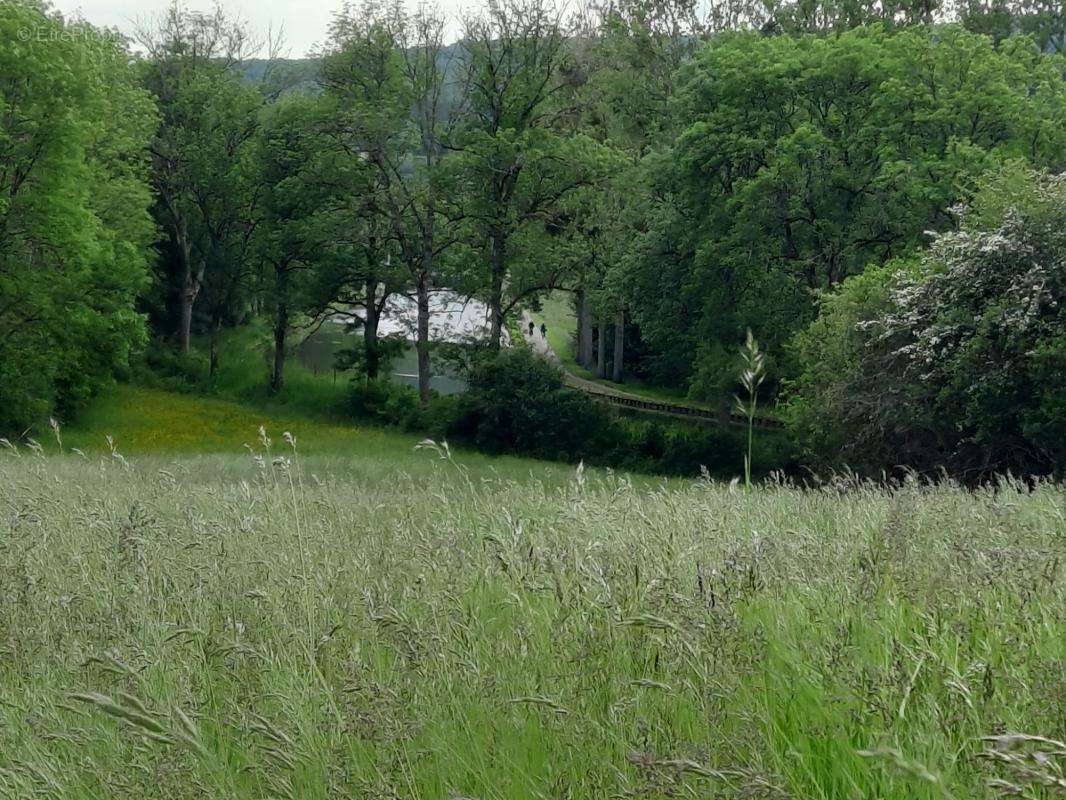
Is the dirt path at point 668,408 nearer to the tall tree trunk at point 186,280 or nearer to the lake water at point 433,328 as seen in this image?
the lake water at point 433,328

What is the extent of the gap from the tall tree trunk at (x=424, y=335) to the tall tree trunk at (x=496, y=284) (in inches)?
108

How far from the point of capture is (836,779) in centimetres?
260

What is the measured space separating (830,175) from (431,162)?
60.8ft

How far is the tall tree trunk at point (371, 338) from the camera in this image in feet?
152

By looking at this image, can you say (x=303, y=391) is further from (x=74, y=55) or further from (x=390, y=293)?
(x=74, y=55)

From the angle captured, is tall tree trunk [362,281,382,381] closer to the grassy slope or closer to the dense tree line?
the dense tree line

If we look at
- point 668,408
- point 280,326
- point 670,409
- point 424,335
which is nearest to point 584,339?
point 424,335

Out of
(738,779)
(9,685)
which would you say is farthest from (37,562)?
(738,779)

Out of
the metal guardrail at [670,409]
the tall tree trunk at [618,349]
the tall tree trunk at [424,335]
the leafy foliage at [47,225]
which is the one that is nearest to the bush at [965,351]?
the metal guardrail at [670,409]

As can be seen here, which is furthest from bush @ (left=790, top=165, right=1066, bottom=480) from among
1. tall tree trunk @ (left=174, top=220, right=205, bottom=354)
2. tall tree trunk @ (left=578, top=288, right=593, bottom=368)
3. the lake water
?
tall tree trunk @ (left=174, top=220, right=205, bottom=354)

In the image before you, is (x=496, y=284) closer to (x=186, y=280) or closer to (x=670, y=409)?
(x=670, y=409)

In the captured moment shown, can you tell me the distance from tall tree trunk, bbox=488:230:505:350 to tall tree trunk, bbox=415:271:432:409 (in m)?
2.74

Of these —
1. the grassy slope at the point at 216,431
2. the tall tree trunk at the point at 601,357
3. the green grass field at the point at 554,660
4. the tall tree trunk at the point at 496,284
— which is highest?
the tall tree trunk at the point at 496,284

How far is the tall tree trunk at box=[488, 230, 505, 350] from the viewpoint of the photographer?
43.4m
